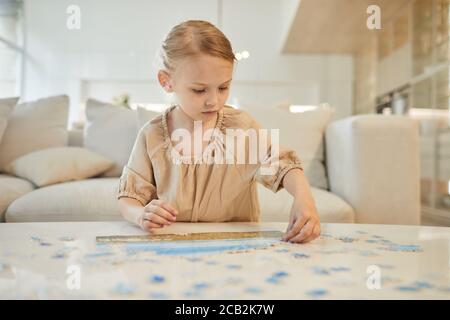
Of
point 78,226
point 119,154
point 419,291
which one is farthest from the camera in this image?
point 119,154

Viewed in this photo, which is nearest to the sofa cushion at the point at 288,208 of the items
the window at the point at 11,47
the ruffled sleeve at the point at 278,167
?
the ruffled sleeve at the point at 278,167

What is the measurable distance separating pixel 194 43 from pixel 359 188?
757 mm

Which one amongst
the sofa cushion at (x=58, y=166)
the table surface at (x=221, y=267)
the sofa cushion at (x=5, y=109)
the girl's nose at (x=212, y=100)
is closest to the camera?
the table surface at (x=221, y=267)

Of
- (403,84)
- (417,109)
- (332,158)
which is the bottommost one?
(332,158)

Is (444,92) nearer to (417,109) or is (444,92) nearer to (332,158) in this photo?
(417,109)

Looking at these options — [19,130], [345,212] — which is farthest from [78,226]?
[19,130]

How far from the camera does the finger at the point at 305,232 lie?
2.03 ft

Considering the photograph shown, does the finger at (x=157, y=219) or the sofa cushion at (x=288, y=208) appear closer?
the finger at (x=157, y=219)

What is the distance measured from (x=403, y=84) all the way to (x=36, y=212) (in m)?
3.85

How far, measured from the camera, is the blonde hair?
0.73 metres

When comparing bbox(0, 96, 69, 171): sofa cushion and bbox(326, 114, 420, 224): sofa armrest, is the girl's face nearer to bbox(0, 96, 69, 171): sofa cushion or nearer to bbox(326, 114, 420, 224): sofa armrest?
bbox(326, 114, 420, 224): sofa armrest

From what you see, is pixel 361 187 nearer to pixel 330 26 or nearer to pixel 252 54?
pixel 330 26

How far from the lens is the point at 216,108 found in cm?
74

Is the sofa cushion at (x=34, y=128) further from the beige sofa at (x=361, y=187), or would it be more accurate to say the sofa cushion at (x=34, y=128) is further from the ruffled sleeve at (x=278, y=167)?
the ruffled sleeve at (x=278, y=167)
